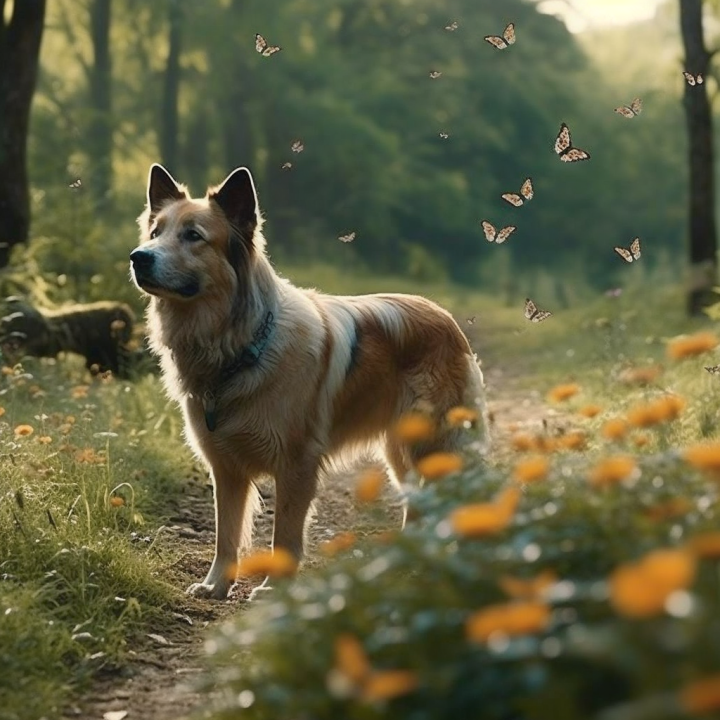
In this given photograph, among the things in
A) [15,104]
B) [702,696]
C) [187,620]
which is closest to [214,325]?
[187,620]

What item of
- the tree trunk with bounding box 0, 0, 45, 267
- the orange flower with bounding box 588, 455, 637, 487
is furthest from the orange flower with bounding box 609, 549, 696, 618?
the tree trunk with bounding box 0, 0, 45, 267

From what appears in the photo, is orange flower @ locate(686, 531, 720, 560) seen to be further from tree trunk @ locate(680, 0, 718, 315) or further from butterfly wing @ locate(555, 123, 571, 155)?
tree trunk @ locate(680, 0, 718, 315)

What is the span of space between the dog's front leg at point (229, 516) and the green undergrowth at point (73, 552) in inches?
11.1

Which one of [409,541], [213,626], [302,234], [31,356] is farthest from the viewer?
[302,234]

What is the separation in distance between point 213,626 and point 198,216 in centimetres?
195

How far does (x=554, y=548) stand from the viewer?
294cm

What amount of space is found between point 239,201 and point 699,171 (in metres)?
11.3

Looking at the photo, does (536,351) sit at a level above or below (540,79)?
below

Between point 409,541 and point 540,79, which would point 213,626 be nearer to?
point 409,541

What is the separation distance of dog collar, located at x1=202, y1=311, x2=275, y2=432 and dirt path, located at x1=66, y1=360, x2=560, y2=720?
852mm

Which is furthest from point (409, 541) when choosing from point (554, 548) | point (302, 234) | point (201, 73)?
point (201, 73)

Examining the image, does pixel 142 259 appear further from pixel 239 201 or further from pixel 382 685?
pixel 382 685

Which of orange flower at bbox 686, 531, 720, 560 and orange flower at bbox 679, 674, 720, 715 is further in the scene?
orange flower at bbox 686, 531, 720, 560

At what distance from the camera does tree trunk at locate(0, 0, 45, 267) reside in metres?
11.9
